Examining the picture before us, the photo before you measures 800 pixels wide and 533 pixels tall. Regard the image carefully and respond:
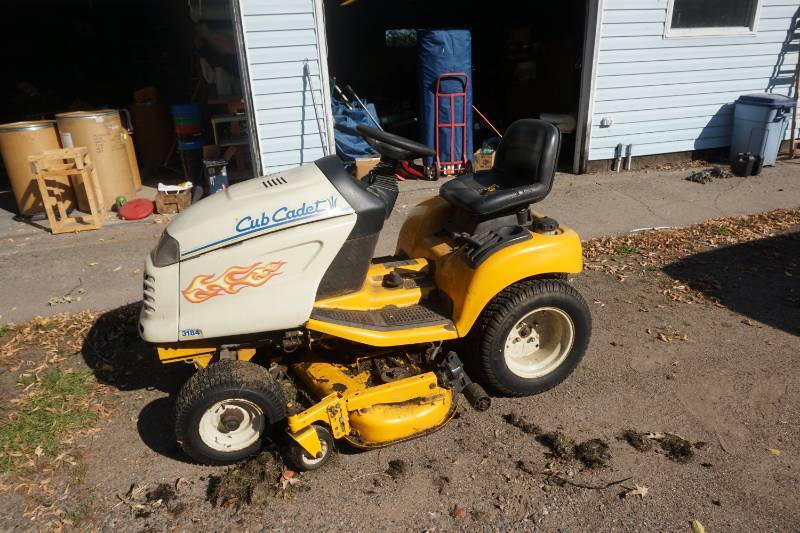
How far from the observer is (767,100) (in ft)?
27.2

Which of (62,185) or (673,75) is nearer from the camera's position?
(62,185)

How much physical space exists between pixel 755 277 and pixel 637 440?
2890 millimetres

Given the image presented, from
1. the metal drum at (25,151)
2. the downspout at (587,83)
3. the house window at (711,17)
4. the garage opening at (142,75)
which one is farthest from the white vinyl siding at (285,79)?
the house window at (711,17)

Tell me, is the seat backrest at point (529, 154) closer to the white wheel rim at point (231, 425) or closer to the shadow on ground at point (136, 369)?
the white wheel rim at point (231, 425)

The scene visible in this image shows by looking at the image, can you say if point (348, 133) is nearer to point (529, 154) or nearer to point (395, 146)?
point (529, 154)

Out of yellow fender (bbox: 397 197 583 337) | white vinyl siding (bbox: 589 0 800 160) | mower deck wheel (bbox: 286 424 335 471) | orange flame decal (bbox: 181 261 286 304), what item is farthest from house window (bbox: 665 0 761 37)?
mower deck wheel (bbox: 286 424 335 471)

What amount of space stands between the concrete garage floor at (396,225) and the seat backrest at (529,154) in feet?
7.02

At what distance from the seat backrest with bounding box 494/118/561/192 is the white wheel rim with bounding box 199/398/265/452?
7.05ft

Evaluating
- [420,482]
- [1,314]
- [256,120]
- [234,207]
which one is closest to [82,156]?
[256,120]

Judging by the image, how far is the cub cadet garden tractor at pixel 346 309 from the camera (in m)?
2.84

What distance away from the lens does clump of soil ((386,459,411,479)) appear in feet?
9.58

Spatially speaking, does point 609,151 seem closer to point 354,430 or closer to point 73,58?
point 354,430

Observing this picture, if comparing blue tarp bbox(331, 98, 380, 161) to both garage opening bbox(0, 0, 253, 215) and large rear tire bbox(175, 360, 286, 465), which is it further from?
large rear tire bbox(175, 360, 286, 465)

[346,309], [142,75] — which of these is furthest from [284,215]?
[142,75]
